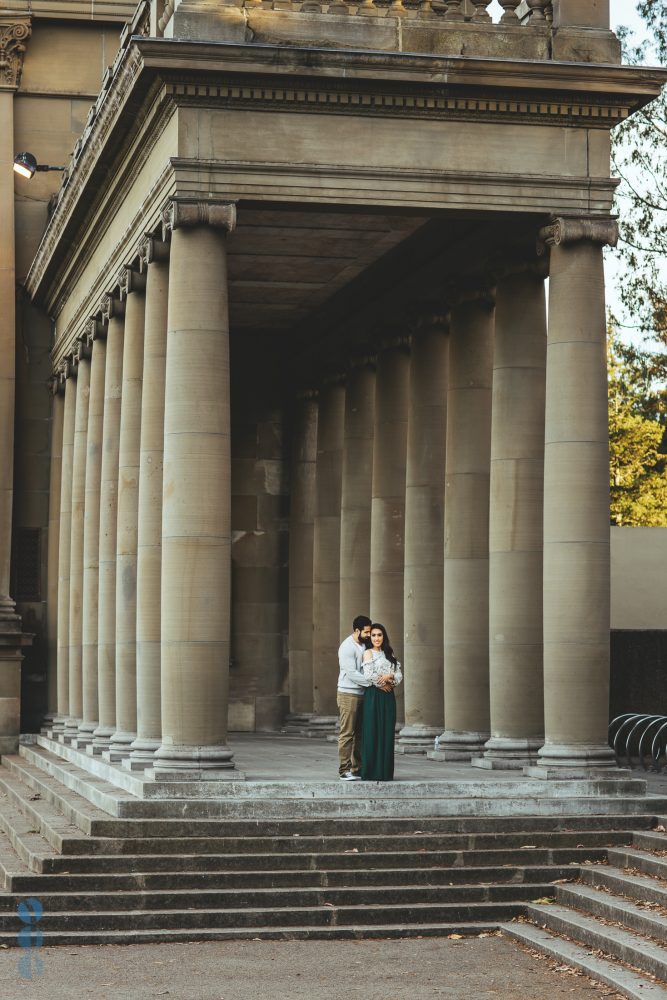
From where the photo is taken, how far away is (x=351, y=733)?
981 inches

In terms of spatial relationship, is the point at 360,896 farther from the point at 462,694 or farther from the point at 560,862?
the point at 462,694

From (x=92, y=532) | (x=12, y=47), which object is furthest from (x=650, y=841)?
(x=12, y=47)

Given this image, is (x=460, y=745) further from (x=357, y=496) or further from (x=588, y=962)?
(x=588, y=962)

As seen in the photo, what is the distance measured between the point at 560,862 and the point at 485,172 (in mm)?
10212

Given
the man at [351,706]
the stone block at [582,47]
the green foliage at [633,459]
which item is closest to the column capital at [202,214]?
the stone block at [582,47]

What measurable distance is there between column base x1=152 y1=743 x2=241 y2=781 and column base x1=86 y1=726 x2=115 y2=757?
328 inches

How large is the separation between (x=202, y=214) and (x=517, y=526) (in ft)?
23.3

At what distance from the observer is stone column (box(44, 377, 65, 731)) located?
1750 inches

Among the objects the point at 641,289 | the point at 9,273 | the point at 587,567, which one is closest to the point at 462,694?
the point at 587,567

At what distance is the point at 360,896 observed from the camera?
21125 millimetres

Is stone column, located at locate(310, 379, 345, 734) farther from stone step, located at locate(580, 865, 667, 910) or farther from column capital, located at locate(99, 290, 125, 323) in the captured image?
stone step, located at locate(580, 865, 667, 910)

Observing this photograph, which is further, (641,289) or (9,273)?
(641,289)

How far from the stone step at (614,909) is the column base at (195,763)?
5.21m

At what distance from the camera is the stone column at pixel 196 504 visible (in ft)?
81.0
